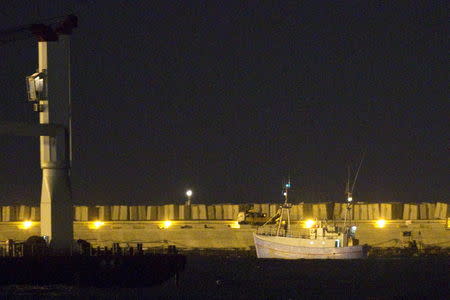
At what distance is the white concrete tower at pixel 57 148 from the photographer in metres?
98.4

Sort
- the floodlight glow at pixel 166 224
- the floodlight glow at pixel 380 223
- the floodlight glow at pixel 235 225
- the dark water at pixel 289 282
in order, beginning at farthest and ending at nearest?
1. the floodlight glow at pixel 166 224
2. the floodlight glow at pixel 235 225
3. the floodlight glow at pixel 380 223
4. the dark water at pixel 289 282

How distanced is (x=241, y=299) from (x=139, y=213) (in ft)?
259

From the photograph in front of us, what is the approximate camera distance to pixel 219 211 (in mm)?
173750

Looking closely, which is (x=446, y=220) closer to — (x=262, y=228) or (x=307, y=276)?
(x=262, y=228)

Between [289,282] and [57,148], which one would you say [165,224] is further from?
[57,148]

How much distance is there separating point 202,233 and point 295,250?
2400 cm

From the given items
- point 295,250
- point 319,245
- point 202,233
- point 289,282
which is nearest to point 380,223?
point 202,233

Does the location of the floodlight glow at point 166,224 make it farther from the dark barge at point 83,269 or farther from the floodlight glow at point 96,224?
the dark barge at point 83,269

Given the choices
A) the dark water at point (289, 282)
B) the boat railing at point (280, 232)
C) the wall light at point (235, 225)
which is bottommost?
the dark water at point (289, 282)

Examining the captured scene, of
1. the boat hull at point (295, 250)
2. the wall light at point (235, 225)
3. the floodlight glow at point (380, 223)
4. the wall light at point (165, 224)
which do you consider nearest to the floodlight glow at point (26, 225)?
the wall light at point (165, 224)

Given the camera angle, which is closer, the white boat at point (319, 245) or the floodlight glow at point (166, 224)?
the white boat at point (319, 245)

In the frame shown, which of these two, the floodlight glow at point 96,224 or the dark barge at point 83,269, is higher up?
the floodlight glow at point 96,224

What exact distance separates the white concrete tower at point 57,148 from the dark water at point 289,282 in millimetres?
3942

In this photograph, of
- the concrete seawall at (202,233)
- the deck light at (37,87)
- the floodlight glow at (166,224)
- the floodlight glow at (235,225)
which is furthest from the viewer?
the floodlight glow at (166,224)
